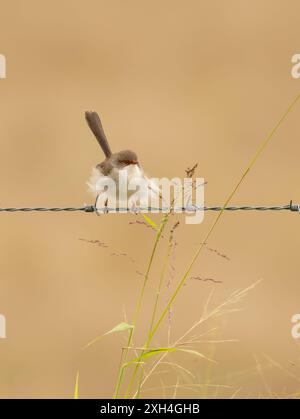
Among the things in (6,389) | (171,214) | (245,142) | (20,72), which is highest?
(20,72)

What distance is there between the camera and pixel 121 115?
463 inches

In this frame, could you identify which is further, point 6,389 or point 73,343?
point 73,343

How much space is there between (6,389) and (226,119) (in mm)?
4946

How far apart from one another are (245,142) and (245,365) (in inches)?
134

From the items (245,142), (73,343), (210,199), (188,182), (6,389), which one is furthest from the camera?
(245,142)

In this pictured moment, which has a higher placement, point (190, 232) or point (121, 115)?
point (121, 115)

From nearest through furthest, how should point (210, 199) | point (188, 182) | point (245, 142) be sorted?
point (188, 182) < point (210, 199) < point (245, 142)

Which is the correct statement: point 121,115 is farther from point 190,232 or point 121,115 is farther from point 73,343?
point 73,343

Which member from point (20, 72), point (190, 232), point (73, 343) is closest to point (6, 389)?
point (73, 343)

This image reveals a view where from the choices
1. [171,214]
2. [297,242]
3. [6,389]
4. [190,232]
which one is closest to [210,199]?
[190,232]
